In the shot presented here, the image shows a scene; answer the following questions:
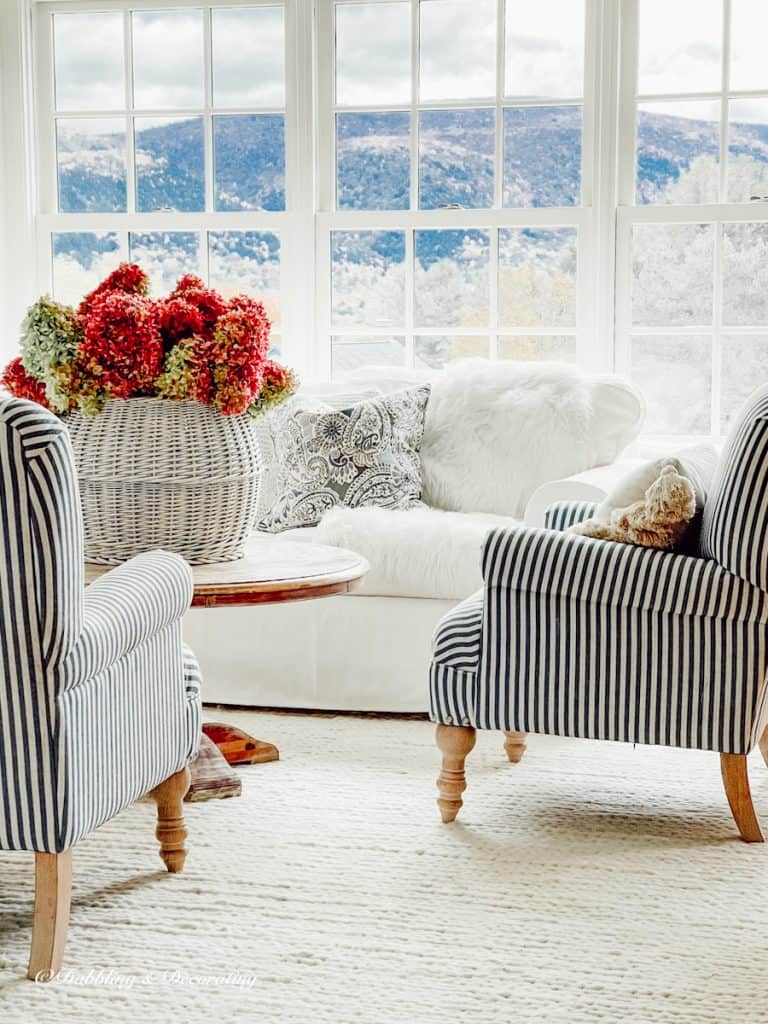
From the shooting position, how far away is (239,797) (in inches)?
112

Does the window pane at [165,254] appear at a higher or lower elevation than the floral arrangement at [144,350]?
higher

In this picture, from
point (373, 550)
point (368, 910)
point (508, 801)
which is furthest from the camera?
point (373, 550)

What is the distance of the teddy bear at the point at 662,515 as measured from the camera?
2.54 m

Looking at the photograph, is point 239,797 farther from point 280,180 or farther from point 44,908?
point 280,180

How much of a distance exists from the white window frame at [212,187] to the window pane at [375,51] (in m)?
0.13

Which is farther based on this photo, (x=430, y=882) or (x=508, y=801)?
(x=508, y=801)

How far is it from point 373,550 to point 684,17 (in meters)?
2.20

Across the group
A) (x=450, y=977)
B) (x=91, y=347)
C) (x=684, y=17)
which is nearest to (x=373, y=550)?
(x=91, y=347)

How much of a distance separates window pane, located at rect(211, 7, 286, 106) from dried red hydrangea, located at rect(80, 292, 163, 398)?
238 cm

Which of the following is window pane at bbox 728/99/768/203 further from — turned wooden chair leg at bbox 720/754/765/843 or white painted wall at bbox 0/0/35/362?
white painted wall at bbox 0/0/35/362

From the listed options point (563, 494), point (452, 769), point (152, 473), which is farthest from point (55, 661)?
point (563, 494)

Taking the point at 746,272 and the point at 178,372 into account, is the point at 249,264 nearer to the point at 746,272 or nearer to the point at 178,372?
the point at 746,272

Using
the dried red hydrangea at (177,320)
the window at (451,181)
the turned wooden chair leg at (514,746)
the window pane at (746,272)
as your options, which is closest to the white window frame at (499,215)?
the window at (451,181)

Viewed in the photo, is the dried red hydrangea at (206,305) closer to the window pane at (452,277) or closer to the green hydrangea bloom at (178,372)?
the green hydrangea bloom at (178,372)
